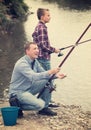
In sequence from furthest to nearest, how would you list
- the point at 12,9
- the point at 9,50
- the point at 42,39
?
the point at 12,9 → the point at 9,50 → the point at 42,39

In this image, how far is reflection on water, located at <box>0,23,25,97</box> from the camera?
619 inches

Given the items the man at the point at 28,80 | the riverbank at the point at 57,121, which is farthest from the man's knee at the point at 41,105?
the riverbank at the point at 57,121

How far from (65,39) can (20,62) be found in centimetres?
1677

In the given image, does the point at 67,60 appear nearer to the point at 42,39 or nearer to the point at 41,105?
the point at 42,39

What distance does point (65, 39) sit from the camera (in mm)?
26172

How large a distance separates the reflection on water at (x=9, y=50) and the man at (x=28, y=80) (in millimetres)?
3308

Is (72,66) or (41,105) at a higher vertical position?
(41,105)

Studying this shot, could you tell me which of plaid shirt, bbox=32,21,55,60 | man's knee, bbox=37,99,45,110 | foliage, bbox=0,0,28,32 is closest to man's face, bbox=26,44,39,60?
plaid shirt, bbox=32,21,55,60

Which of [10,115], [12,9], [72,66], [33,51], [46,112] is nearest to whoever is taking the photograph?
[10,115]

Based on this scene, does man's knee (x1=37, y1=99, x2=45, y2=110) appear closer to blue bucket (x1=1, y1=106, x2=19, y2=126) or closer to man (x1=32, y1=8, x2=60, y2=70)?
blue bucket (x1=1, y1=106, x2=19, y2=126)

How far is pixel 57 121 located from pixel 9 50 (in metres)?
12.0

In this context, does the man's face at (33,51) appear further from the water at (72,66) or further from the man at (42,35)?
the water at (72,66)

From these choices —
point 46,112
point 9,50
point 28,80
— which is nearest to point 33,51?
A: point 28,80

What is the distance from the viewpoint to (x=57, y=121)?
996 centimetres
